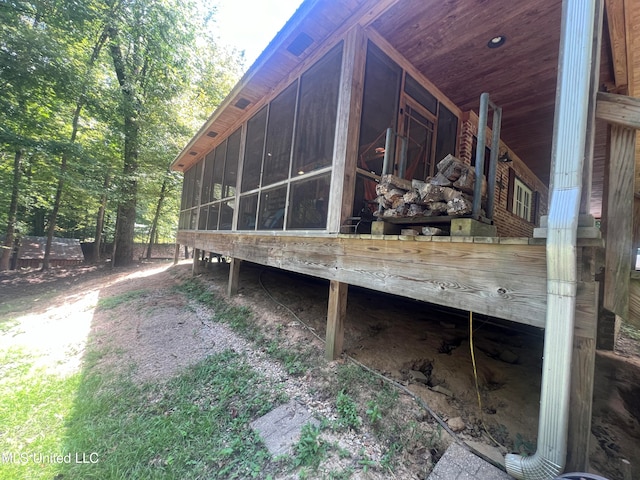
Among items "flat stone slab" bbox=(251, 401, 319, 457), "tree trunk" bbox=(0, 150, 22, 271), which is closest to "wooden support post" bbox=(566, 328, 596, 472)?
"flat stone slab" bbox=(251, 401, 319, 457)

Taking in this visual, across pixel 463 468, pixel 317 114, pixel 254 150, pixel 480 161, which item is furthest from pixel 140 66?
pixel 463 468

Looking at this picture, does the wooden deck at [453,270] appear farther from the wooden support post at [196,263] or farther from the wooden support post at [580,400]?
the wooden support post at [196,263]

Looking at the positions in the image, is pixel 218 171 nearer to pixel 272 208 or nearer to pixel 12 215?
pixel 272 208

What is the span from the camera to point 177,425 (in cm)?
245

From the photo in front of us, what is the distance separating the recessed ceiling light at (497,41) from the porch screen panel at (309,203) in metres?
2.60

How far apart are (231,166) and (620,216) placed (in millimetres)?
6319

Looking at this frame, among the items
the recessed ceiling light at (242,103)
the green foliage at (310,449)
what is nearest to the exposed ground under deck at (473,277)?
the green foliage at (310,449)

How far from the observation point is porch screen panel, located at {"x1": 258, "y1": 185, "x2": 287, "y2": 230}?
13.0ft

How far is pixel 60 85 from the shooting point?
8047 mm

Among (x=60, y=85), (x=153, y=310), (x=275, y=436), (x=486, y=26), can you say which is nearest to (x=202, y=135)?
(x=153, y=310)

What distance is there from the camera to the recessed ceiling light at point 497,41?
10.0 feet

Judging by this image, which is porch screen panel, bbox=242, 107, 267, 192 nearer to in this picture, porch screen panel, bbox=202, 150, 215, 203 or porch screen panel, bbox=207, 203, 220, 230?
porch screen panel, bbox=207, 203, 220, 230

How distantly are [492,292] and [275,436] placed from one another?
2.08 m

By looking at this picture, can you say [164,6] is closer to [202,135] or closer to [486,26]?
[202,135]
